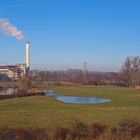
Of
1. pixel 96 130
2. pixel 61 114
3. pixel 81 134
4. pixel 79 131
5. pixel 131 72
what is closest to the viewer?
pixel 81 134

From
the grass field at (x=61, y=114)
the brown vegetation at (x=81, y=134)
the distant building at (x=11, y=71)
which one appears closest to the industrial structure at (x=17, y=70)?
the distant building at (x=11, y=71)

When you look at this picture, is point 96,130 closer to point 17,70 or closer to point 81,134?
point 81,134

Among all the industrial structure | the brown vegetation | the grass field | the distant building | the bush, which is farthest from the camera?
the distant building

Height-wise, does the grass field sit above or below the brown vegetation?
below

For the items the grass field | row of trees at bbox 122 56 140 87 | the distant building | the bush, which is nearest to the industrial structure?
the distant building

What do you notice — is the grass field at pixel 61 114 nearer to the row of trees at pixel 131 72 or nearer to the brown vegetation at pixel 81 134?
the brown vegetation at pixel 81 134

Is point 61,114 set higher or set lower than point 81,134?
lower

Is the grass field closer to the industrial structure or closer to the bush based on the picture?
the bush

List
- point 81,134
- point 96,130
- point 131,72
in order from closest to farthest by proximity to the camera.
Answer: point 81,134 → point 96,130 → point 131,72

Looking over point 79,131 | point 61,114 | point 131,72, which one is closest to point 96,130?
point 79,131

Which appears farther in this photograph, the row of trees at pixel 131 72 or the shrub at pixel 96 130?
the row of trees at pixel 131 72

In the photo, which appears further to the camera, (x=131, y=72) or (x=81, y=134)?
(x=131, y=72)

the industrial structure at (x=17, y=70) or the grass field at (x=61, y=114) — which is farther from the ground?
the industrial structure at (x=17, y=70)

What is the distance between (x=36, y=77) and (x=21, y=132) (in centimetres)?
14083
